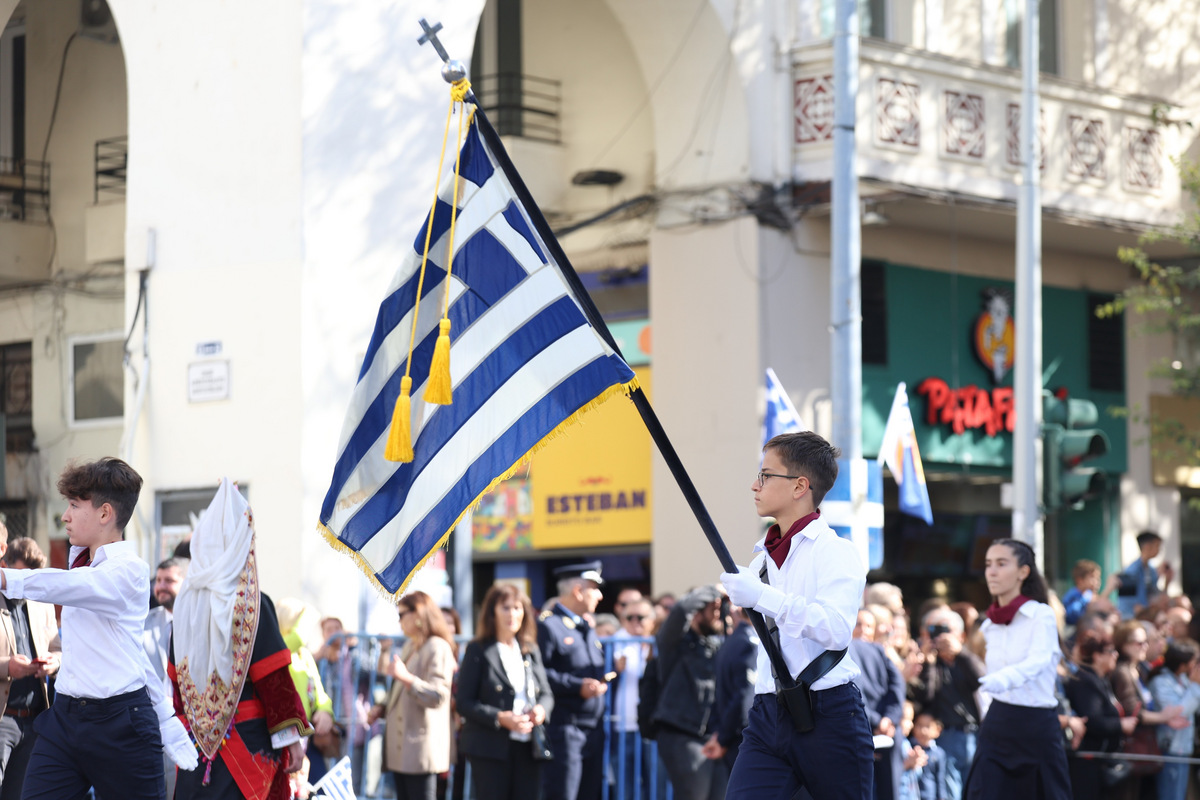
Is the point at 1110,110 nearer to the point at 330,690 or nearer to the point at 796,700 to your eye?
the point at 330,690

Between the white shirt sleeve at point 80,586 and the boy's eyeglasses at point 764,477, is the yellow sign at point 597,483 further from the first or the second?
the boy's eyeglasses at point 764,477

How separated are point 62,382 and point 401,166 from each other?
6.12 metres

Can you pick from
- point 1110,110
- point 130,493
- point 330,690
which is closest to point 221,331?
point 330,690

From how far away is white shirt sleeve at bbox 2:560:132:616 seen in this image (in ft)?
22.3

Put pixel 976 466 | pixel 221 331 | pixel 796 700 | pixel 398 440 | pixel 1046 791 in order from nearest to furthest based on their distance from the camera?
pixel 796 700 < pixel 398 440 < pixel 1046 791 < pixel 221 331 < pixel 976 466

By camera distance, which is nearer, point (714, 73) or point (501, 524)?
point (714, 73)

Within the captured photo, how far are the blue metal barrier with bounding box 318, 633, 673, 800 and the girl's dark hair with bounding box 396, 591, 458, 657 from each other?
43.8 inches

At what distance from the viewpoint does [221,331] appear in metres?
15.4

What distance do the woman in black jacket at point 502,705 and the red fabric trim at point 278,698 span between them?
300 centimetres

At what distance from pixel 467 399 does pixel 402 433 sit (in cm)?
38

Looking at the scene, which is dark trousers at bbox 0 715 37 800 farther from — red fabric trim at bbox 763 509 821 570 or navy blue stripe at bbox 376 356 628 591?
red fabric trim at bbox 763 509 821 570

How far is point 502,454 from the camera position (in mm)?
7480

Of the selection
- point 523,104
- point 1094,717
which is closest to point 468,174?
point 1094,717

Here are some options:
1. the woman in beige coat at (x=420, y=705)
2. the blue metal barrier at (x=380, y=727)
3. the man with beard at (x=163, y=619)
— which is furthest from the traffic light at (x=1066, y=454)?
the man with beard at (x=163, y=619)
